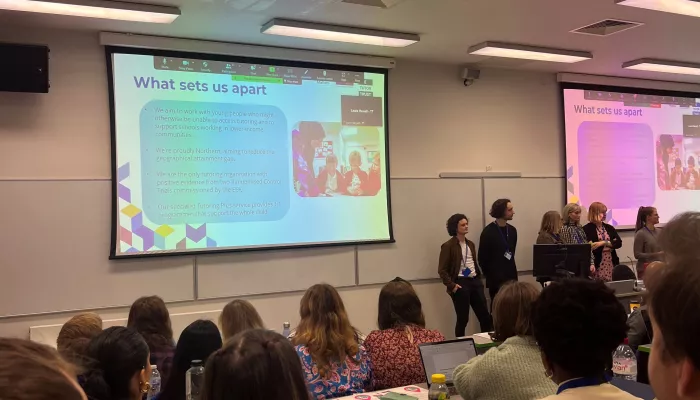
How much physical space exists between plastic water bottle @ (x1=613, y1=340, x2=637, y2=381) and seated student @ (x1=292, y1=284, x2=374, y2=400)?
4.19ft

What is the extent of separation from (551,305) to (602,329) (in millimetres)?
159

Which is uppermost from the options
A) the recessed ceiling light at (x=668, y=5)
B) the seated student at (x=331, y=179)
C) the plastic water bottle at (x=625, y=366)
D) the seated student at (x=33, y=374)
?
the recessed ceiling light at (x=668, y=5)

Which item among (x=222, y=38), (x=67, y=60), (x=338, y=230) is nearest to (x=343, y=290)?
(x=338, y=230)

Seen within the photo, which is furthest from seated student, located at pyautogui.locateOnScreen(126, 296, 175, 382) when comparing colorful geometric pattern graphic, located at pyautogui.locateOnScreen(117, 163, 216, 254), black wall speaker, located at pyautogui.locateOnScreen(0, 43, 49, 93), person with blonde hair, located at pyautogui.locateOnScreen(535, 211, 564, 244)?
person with blonde hair, located at pyautogui.locateOnScreen(535, 211, 564, 244)

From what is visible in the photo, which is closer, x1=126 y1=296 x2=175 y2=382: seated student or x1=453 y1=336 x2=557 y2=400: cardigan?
x1=453 y1=336 x2=557 y2=400: cardigan

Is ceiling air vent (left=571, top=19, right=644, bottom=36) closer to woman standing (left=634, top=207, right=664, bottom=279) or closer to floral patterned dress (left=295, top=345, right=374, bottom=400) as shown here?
woman standing (left=634, top=207, right=664, bottom=279)

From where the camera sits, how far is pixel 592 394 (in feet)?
5.63

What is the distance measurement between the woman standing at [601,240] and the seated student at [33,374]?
7.10 metres

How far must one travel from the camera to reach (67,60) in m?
5.00

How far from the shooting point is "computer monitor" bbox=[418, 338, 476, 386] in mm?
2756

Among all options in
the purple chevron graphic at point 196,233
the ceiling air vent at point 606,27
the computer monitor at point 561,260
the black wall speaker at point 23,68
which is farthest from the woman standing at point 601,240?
the black wall speaker at point 23,68

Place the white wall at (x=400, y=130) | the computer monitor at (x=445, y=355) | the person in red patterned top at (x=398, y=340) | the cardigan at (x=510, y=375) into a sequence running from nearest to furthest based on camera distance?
1. the cardigan at (x=510, y=375)
2. the computer monitor at (x=445, y=355)
3. the person in red patterned top at (x=398, y=340)
4. the white wall at (x=400, y=130)

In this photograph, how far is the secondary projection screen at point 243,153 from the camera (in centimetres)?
518

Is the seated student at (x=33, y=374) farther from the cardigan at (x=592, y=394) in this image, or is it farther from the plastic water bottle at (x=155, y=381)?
the plastic water bottle at (x=155, y=381)
